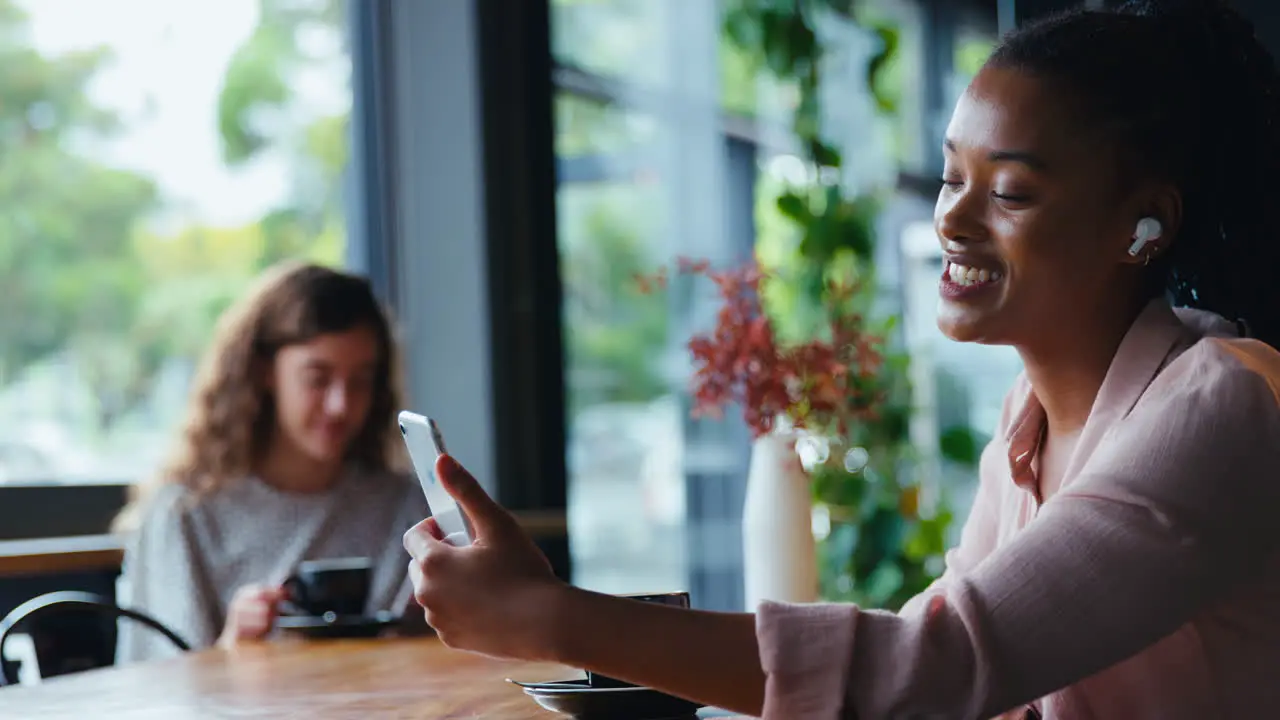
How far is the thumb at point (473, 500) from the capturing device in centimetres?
110

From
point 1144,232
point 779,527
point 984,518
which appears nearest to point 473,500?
point 1144,232

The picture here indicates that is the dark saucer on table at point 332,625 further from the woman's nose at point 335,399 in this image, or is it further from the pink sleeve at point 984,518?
the pink sleeve at point 984,518

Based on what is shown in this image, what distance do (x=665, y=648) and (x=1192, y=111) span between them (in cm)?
70

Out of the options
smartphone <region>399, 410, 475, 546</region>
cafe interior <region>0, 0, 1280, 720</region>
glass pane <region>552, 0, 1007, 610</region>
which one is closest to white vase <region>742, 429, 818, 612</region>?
cafe interior <region>0, 0, 1280, 720</region>

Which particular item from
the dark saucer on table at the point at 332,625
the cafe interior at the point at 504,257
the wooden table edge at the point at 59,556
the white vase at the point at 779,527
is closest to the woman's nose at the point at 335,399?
the cafe interior at the point at 504,257

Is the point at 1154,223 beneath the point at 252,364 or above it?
above

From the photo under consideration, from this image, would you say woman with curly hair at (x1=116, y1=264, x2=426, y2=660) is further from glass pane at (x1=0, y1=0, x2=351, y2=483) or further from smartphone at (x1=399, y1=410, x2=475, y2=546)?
smartphone at (x1=399, y1=410, x2=475, y2=546)

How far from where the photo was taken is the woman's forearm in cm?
104

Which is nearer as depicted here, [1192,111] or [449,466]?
[449,466]

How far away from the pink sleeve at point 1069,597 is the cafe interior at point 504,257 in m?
0.80

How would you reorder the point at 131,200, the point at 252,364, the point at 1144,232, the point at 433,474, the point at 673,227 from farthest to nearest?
the point at 673,227 → the point at 131,200 → the point at 252,364 → the point at 1144,232 → the point at 433,474

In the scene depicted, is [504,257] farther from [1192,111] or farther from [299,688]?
[1192,111]

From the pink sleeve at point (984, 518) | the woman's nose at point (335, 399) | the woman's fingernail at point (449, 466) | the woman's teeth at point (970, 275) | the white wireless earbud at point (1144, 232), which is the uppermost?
the white wireless earbud at point (1144, 232)

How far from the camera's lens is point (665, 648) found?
1.04m
